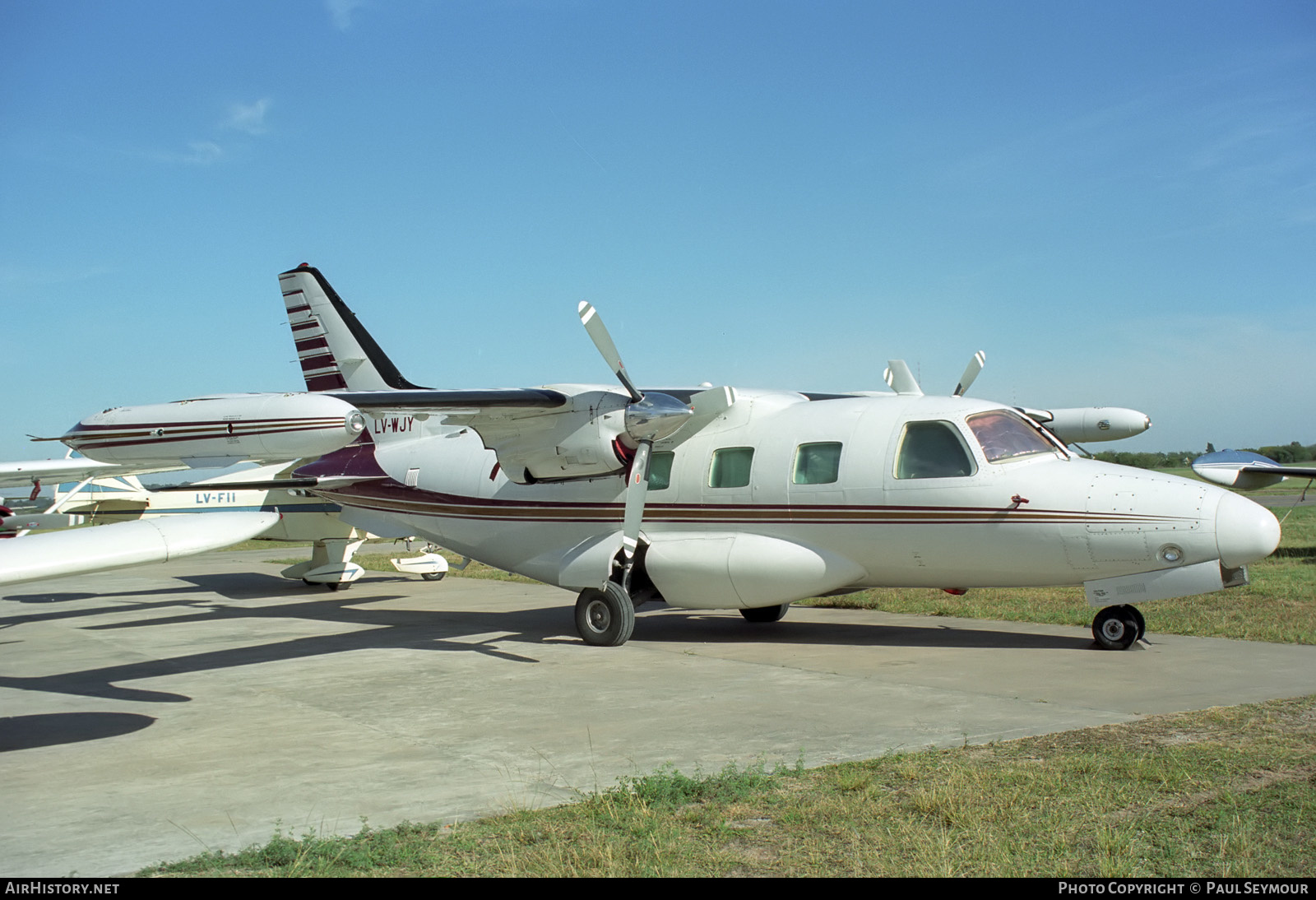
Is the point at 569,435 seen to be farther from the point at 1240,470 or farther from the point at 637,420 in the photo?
the point at 1240,470

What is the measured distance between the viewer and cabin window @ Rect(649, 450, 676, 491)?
1243cm

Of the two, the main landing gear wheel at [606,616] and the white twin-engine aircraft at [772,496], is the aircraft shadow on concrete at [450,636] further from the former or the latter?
the white twin-engine aircraft at [772,496]

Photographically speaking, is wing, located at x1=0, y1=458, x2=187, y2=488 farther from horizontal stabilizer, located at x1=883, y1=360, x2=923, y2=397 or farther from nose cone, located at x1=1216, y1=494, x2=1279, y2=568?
nose cone, located at x1=1216, y1=494, x2=1279, y2=568

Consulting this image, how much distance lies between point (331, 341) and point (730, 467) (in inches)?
308

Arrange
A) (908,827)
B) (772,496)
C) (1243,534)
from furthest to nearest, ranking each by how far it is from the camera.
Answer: (772,496) < (1243,534) < (908,827)

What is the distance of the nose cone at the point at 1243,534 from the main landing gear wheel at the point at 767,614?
18.4 ft

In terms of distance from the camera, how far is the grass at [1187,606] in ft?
38.0

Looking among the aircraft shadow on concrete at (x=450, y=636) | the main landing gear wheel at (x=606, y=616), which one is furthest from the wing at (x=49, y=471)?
the main landing gear wheel at (x=606, y=616)

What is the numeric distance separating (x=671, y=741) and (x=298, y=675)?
4948 millimetres

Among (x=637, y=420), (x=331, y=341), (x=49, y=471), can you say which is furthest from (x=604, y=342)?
(x=49, y=471)

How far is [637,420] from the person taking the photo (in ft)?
38.3

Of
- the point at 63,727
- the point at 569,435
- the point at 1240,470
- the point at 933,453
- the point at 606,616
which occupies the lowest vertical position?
the point at 63,727

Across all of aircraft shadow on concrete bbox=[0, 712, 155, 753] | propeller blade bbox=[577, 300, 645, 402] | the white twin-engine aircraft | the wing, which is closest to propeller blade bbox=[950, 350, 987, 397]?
the white twin-engine aircraft

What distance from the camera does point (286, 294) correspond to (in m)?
16.7
